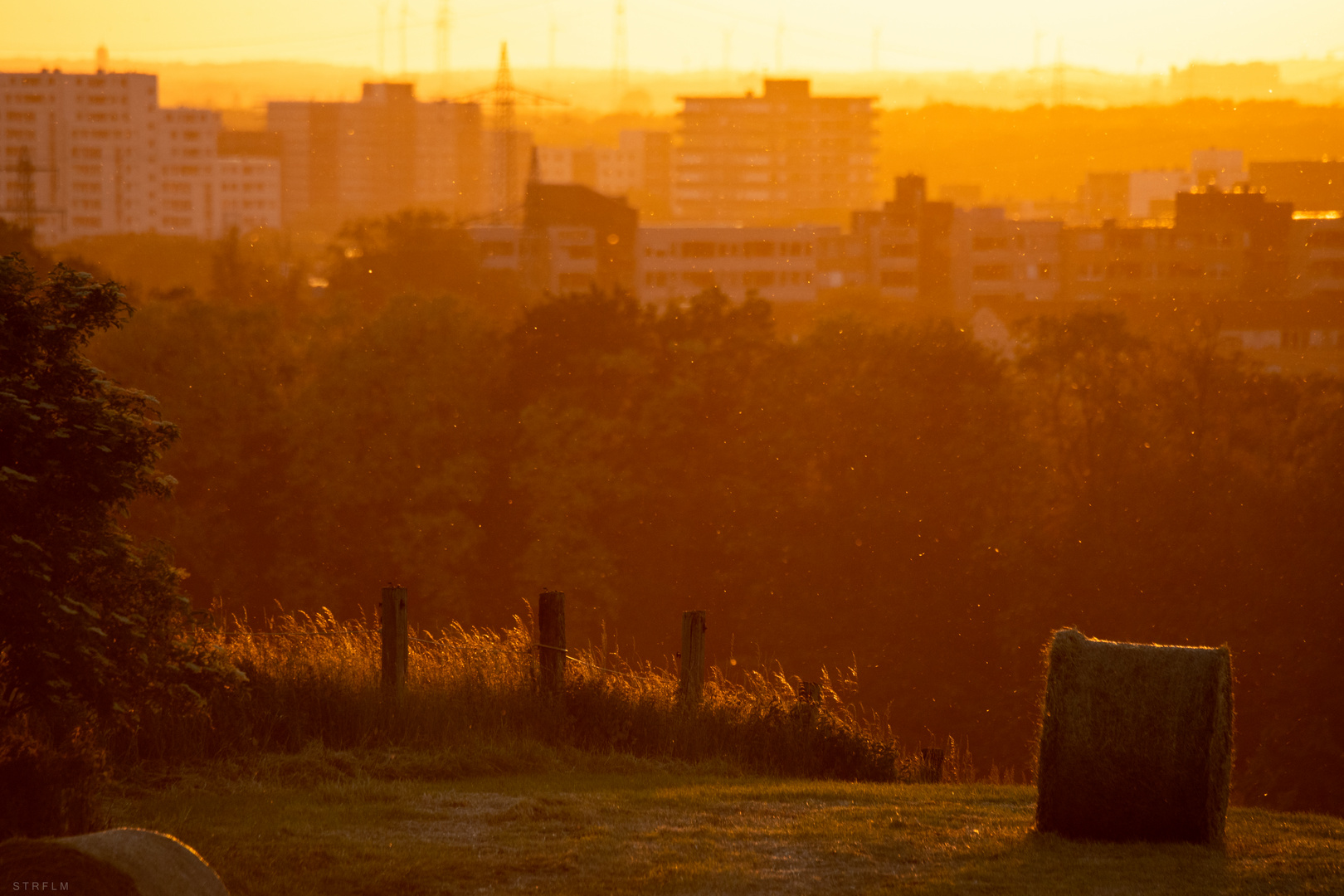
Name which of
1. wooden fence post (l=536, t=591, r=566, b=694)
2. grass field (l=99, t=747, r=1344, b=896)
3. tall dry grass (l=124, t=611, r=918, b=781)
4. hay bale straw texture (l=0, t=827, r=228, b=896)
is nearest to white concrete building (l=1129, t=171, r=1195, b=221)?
tall dry grass (l=124, t=611, r=918, b=781)

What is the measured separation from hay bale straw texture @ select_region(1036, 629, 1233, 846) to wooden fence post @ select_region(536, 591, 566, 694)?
15.6 ft

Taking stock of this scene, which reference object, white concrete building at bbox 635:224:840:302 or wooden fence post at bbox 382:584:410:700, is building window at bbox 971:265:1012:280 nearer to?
white concrete building at bbox 635:224:840:302

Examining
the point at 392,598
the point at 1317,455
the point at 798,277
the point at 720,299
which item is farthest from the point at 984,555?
the point at 798,277

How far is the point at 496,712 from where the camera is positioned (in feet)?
42.9

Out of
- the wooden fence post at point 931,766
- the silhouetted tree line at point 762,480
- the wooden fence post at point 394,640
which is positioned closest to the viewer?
the wooden fence post at point 394,640

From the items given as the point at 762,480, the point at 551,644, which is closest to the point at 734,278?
the point at 762,480

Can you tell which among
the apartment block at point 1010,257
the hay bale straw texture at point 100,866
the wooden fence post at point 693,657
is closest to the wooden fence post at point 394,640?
the wooden fence post at point 693,657

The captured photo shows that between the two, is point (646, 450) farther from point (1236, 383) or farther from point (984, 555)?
point (1236, 383)

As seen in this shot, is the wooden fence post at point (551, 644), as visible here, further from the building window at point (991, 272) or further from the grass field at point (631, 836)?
the building window at point (991, 272)

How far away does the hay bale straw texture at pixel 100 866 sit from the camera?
6301 mm

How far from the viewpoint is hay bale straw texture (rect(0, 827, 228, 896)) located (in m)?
6.30

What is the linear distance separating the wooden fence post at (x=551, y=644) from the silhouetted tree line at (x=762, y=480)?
89.8ft

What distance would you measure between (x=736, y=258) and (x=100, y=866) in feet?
402

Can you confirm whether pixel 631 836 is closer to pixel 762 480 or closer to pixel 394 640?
pixel 394 640
